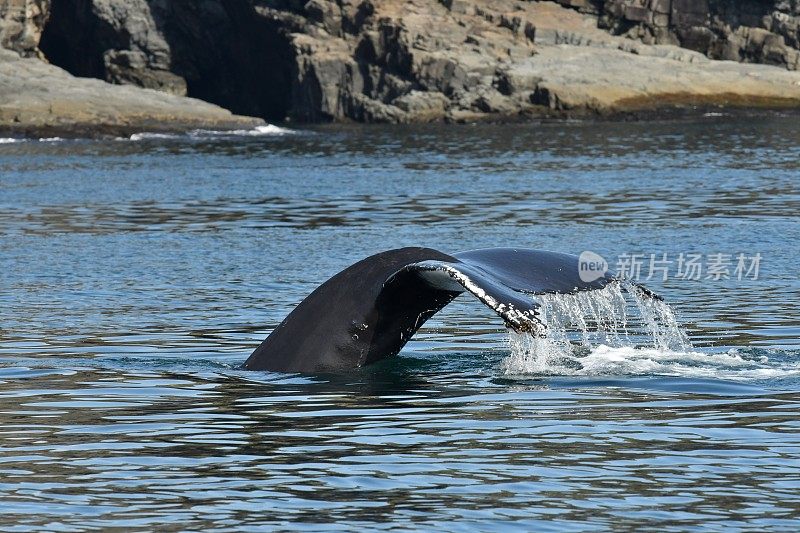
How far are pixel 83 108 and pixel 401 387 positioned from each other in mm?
57127

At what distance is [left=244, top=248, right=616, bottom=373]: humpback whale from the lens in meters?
8.35

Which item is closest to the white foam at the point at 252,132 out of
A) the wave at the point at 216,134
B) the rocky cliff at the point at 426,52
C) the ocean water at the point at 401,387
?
the wave at the point at 216,134

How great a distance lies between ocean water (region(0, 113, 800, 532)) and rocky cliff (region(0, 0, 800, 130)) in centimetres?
4242

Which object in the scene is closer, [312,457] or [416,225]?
[312,457]

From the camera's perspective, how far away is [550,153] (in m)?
45.1

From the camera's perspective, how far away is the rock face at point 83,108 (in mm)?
63156

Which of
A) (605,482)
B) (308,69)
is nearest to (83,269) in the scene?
(605,482)

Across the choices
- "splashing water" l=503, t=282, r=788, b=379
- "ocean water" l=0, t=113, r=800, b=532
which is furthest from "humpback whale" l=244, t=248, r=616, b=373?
"splashing water" l=503, t=282, r=788, b=379

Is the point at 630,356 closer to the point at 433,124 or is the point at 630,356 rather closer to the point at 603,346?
the point at 603,346

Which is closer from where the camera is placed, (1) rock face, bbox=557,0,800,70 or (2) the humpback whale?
(2) the humpback whale

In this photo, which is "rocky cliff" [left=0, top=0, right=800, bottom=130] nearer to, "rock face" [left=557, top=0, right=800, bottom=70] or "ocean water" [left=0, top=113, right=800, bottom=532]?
"rock face" [left=557, top=0, right=800, bottom=70]

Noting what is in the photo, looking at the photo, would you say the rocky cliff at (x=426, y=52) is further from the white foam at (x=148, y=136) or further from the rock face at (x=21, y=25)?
the white foam at (x=148, y=136)

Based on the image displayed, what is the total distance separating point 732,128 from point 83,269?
4110cm

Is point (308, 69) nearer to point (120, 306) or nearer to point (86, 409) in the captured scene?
point (120, 306)
